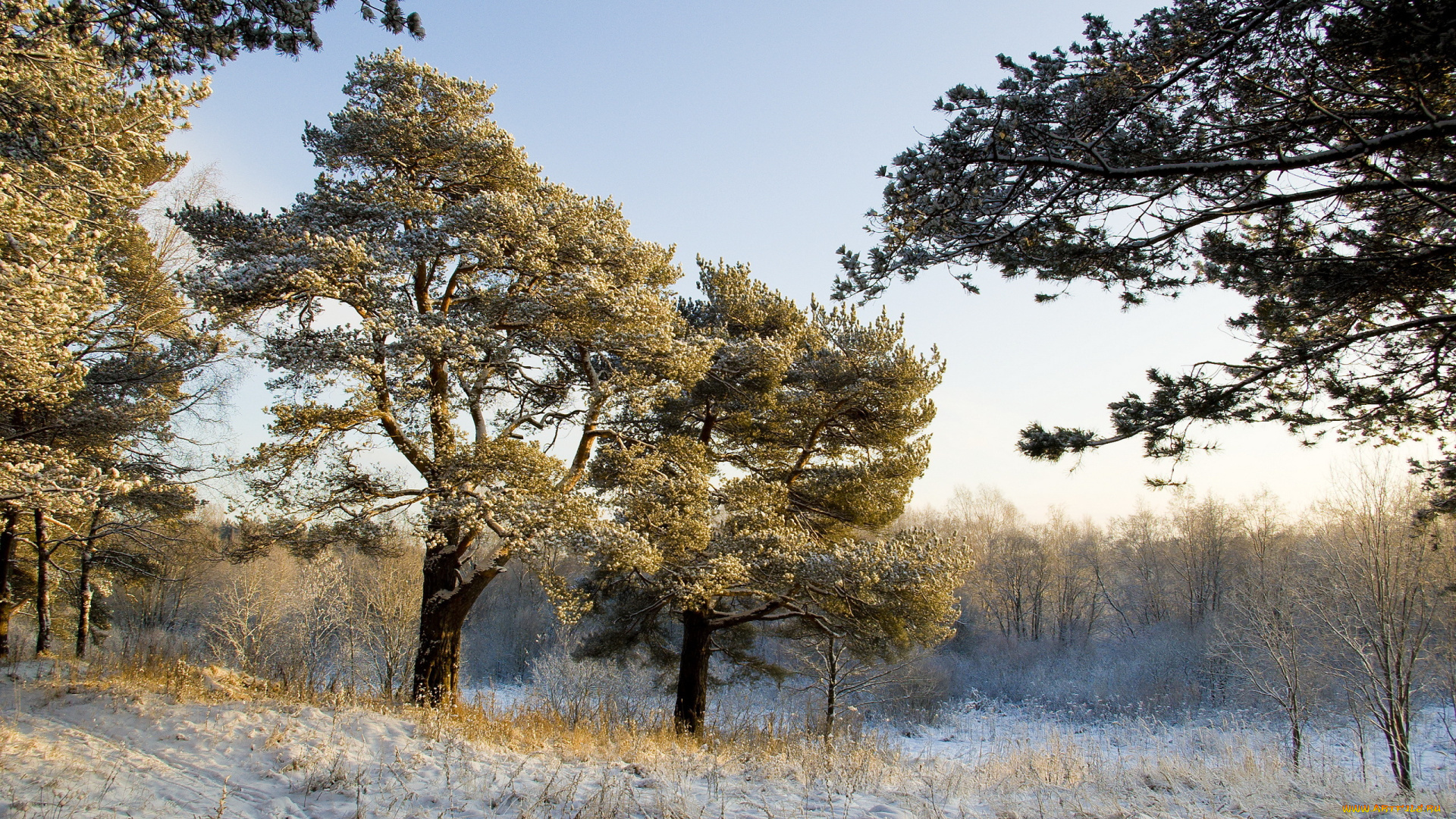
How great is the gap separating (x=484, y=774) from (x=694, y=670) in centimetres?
708

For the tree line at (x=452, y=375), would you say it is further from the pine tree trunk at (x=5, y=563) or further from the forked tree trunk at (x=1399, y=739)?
the forked tree trunk at (x=1399, y=739)

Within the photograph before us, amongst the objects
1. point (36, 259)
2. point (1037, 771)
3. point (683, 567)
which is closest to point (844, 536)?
point (683, 567)

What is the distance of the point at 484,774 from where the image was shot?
5.65m

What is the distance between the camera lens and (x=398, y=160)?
968 centimetres

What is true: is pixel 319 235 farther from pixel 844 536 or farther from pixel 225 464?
pixel 844 536

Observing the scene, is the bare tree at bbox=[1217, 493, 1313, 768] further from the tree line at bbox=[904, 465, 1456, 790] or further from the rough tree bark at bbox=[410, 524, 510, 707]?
the rough tree bark at bbox=[410, 524, 510, 707]

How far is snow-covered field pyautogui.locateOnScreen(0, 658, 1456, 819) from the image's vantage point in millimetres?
4672

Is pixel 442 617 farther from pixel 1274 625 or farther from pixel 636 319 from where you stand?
pixel 1274 625

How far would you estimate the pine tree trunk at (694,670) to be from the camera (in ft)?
39.7

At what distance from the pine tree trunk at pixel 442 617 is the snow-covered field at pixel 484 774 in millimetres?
1600

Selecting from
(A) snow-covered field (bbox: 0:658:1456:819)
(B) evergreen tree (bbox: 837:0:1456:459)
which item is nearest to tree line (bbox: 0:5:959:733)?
(A) snow-covered field (bbox: 0:658:1456:819)

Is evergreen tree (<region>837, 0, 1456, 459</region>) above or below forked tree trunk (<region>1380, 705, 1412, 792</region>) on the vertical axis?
above

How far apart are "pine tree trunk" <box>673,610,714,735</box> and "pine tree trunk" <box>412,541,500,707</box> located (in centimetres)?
414

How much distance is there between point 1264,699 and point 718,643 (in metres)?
22.0
